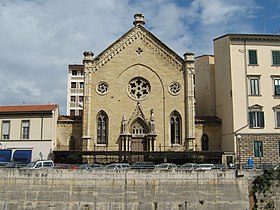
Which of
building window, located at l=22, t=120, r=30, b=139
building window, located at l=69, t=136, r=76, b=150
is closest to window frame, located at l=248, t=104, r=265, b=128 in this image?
building window, located at l=69, t=136, r=76, b=150

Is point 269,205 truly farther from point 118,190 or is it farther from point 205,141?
point 205,141

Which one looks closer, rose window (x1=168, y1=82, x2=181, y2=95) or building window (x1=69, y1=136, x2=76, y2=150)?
building window (x1=69, y1=136, x2=76, y2=150)

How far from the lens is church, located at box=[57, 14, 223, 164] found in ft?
159

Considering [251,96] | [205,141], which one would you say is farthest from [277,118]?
[205,141]

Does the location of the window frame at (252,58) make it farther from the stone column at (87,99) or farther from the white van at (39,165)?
the white van at (39,165)

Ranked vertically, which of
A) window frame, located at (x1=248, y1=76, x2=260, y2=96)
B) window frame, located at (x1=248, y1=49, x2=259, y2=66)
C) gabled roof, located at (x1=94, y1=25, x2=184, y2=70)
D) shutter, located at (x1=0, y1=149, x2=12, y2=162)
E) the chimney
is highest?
the chimney

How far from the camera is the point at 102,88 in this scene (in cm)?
5006

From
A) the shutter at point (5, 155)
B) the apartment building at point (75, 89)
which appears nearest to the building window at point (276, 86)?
the shutter at point (5, 155)

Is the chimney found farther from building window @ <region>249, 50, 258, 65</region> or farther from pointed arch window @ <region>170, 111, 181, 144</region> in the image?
building window @ <region>249, 50, 258, 65</region>

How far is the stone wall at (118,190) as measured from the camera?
111 ft

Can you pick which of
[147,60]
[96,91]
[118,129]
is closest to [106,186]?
[118,129]

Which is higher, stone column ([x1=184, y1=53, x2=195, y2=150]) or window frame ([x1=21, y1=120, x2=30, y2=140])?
stone column ([x1=184, y1=53, x2=195, y2=150])

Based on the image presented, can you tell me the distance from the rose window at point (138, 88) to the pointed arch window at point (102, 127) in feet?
15.0

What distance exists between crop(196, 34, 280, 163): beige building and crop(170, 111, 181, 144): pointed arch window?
18.6ft
